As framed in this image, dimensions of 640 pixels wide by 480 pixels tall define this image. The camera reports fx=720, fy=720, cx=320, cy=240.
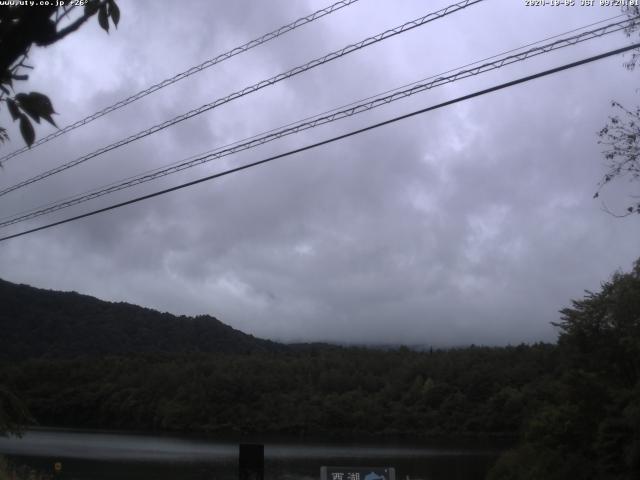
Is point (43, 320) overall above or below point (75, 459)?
above

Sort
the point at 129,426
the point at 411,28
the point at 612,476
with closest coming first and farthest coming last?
the point at 411,28 → the point at 612,476 → the point at 129,426

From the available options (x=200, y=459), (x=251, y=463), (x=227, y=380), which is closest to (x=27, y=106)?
(x=251, y=463)

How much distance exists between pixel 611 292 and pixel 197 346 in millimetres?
88238

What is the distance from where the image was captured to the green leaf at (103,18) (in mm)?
3180

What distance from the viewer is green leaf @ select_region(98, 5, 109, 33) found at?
3.18 meters

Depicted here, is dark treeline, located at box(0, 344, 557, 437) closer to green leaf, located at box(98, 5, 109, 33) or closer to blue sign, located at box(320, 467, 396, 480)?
blue sign, located at box(320, 467, 396, 480)

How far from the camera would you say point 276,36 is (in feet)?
32.0

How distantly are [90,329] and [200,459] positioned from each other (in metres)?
28.3

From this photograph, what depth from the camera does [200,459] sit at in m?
47.2

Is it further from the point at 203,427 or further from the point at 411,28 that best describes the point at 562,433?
the point at 203,427

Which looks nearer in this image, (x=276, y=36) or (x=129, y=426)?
(x=276, y=36)

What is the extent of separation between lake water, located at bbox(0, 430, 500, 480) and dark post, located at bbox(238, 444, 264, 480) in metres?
29.1

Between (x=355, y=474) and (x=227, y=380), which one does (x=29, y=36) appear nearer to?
(x=355, y=474)

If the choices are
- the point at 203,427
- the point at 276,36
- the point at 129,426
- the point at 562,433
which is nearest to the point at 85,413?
the point at 129,426
